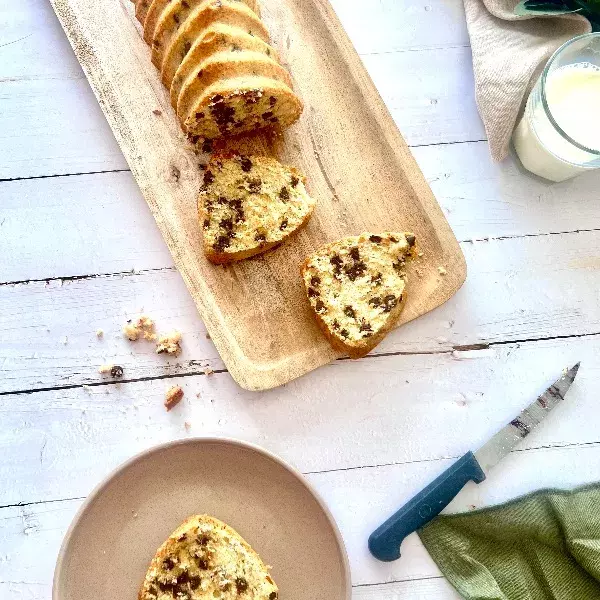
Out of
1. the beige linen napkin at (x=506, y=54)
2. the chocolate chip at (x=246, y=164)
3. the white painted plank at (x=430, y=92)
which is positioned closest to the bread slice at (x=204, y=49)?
the chocolate chip at (x=246, y=164)

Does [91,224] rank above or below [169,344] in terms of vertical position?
above

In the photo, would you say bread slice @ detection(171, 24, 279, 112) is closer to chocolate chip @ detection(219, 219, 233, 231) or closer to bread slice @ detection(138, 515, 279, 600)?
chocolate chip @ detection(219, 219, 233, 231)

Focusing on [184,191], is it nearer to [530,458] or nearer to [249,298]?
[249,298]

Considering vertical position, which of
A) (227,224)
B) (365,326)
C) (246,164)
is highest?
(246,164)

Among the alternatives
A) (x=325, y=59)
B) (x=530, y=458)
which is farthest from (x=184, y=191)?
(x=530, y=458)

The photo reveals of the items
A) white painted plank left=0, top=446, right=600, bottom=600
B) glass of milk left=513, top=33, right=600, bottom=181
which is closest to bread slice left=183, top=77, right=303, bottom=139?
glass of milk left=513, top=33, right=600, bottom=181

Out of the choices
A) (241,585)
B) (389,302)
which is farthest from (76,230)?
(241,585)

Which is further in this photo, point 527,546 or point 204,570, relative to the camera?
point 527,546

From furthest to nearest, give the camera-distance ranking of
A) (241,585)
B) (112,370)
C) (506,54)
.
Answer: (506,54) < (112,370) < (241,585)

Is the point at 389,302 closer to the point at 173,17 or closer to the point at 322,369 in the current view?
the point at 322,369
